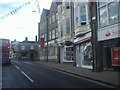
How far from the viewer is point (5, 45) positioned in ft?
79.5

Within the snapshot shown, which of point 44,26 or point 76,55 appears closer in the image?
point 76,55

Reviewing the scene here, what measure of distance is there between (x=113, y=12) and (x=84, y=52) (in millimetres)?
7121

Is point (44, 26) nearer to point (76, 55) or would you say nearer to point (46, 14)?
point (46, 14)

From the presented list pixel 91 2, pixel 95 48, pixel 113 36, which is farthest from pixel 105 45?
pixel 91 2

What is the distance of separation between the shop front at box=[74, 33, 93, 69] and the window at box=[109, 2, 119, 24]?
3.92 m

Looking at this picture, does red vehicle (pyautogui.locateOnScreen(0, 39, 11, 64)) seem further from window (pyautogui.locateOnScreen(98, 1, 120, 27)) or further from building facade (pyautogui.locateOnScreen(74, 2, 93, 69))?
window (pyautogui.locateOnScreen(98, 1, 120, 27))

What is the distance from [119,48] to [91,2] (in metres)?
5.29

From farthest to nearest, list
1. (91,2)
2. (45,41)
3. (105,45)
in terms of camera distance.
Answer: (45,41) < (91,2) < (105,45)

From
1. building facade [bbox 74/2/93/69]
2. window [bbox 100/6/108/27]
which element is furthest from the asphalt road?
building facade [bbox 74/2/93/69]

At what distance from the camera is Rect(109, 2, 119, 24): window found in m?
14.0

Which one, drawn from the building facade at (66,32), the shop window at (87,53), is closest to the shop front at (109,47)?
the shop window at (87,53)

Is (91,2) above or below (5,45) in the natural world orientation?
above

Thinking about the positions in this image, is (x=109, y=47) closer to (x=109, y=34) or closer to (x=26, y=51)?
(x=109, y=34)

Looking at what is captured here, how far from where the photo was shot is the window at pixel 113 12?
45.9ft
